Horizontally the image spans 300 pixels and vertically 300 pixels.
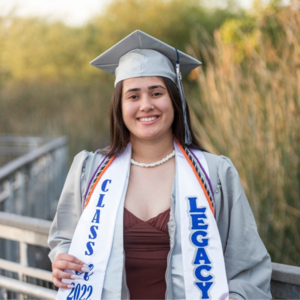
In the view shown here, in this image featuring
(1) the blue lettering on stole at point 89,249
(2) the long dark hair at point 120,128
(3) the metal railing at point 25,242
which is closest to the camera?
(1) the blue lettering on stole at point 89,249

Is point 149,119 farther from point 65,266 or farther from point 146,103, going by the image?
point 65,266

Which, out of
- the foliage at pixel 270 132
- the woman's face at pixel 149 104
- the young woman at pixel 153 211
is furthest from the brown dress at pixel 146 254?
the foliage at pixel 270 132

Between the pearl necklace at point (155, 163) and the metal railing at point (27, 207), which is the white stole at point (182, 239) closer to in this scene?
the pearl necklace at point (155, 163)

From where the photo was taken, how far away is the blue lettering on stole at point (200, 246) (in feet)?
4.81

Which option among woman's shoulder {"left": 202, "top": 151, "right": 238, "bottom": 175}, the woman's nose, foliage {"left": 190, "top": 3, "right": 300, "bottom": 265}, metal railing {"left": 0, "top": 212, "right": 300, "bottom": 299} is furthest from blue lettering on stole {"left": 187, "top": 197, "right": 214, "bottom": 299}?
foliage {"left": 190, "top": 3, "right": 300, "bottom": 265}

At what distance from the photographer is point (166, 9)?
71.7 feet

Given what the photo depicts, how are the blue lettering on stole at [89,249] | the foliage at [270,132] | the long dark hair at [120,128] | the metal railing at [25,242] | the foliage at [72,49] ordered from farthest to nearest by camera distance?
the foliage at [72,49] → the foliage at [270,132] → the metal railing at [25,242] → the long dark hair at [120,128] → the blue lettering on stole at [89,249]

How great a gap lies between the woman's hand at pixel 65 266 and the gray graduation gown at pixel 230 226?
0.24ft

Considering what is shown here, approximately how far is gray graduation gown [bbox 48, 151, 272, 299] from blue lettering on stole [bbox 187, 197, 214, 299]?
2.9 inches

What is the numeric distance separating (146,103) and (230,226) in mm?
521

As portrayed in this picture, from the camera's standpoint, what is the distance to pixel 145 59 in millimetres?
1624

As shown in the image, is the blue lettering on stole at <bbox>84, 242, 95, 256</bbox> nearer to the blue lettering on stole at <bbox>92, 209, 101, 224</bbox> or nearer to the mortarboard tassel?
the blue lettering on stole at <bbox>92, 209, 101, 224</bbox>

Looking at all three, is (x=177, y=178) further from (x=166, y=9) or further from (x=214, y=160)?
(x=166, y=9)

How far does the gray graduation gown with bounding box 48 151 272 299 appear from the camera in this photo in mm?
1457
